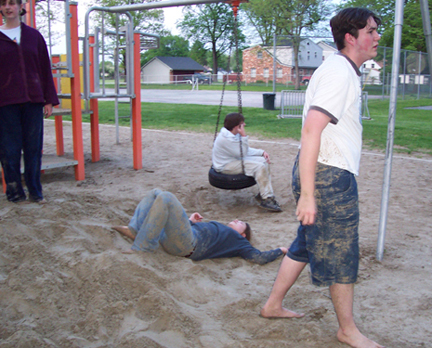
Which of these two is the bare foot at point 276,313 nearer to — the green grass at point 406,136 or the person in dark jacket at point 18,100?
the person in dark jacket at point 18,100

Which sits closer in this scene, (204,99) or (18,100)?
(18,100)

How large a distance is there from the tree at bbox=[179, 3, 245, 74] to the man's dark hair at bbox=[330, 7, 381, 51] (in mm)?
64533

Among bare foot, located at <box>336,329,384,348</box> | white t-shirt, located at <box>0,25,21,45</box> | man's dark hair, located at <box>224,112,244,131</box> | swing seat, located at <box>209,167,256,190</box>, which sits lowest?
bare foot, located at <box>336,329,384,348</box>

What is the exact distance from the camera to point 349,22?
7.65ft

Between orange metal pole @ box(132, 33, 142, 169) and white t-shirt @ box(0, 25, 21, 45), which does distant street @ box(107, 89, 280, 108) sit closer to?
orange metal pole @ box(132, 33, 142, 169)

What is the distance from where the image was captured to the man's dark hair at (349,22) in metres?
2.31

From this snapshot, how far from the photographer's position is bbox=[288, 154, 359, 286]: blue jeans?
231cm

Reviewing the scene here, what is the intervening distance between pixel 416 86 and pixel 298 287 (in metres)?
27.1

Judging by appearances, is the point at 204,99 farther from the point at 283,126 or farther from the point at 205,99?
the point at 283,126

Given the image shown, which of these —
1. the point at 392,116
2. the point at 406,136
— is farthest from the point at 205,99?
the point at 392,116

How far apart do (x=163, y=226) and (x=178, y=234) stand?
15 centimetres

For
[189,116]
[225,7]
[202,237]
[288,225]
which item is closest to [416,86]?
[189,116]

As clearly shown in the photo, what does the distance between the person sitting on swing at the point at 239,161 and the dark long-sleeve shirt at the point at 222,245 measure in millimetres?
→ 1640

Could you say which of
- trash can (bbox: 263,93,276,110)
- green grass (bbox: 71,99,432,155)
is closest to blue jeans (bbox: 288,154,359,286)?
green grass (bbox: 71,99,432,155)
